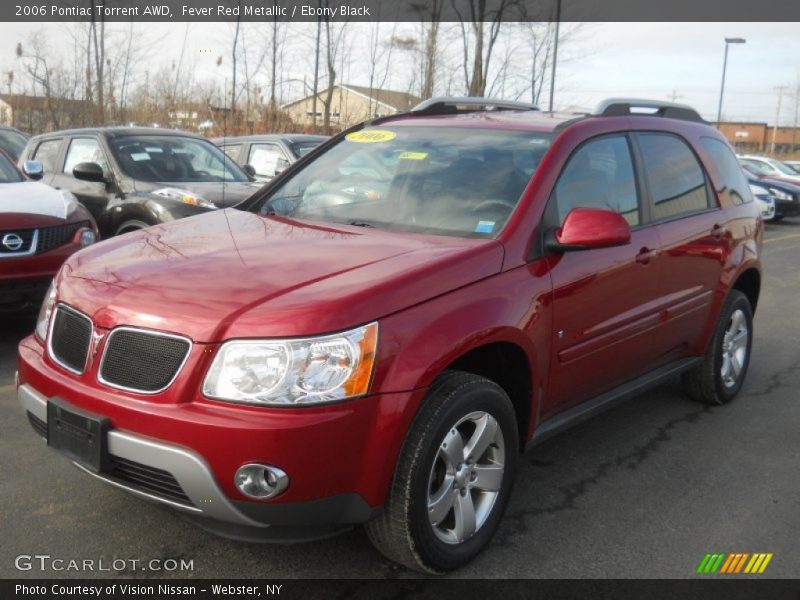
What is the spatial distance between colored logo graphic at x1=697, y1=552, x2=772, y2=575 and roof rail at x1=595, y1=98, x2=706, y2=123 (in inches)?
87.9

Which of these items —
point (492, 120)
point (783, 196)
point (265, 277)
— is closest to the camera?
point (265, 277)

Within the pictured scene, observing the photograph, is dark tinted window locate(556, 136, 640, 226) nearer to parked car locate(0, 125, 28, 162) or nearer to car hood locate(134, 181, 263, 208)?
car hood locate(134, 181, 263, 208)

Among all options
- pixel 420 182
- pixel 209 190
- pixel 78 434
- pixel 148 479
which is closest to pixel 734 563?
pixel 420 182

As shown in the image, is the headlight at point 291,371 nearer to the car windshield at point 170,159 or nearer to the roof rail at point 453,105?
the roof rail at point 453,105

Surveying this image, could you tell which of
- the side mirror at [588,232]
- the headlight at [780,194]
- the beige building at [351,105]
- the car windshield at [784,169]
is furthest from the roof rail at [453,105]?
the car windshield at [784,169]

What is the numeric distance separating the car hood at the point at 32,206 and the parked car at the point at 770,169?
19.2m

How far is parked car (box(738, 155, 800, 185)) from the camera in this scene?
21328mm

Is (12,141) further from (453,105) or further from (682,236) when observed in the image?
(682,236)

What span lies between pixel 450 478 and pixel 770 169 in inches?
880

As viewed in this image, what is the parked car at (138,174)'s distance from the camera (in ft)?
24.8

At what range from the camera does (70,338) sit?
3.02m

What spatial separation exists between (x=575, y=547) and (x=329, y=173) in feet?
7.35

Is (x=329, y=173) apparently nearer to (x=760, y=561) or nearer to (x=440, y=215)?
(x=440, y=215)

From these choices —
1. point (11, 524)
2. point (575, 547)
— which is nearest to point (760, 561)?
point (575, 547)
